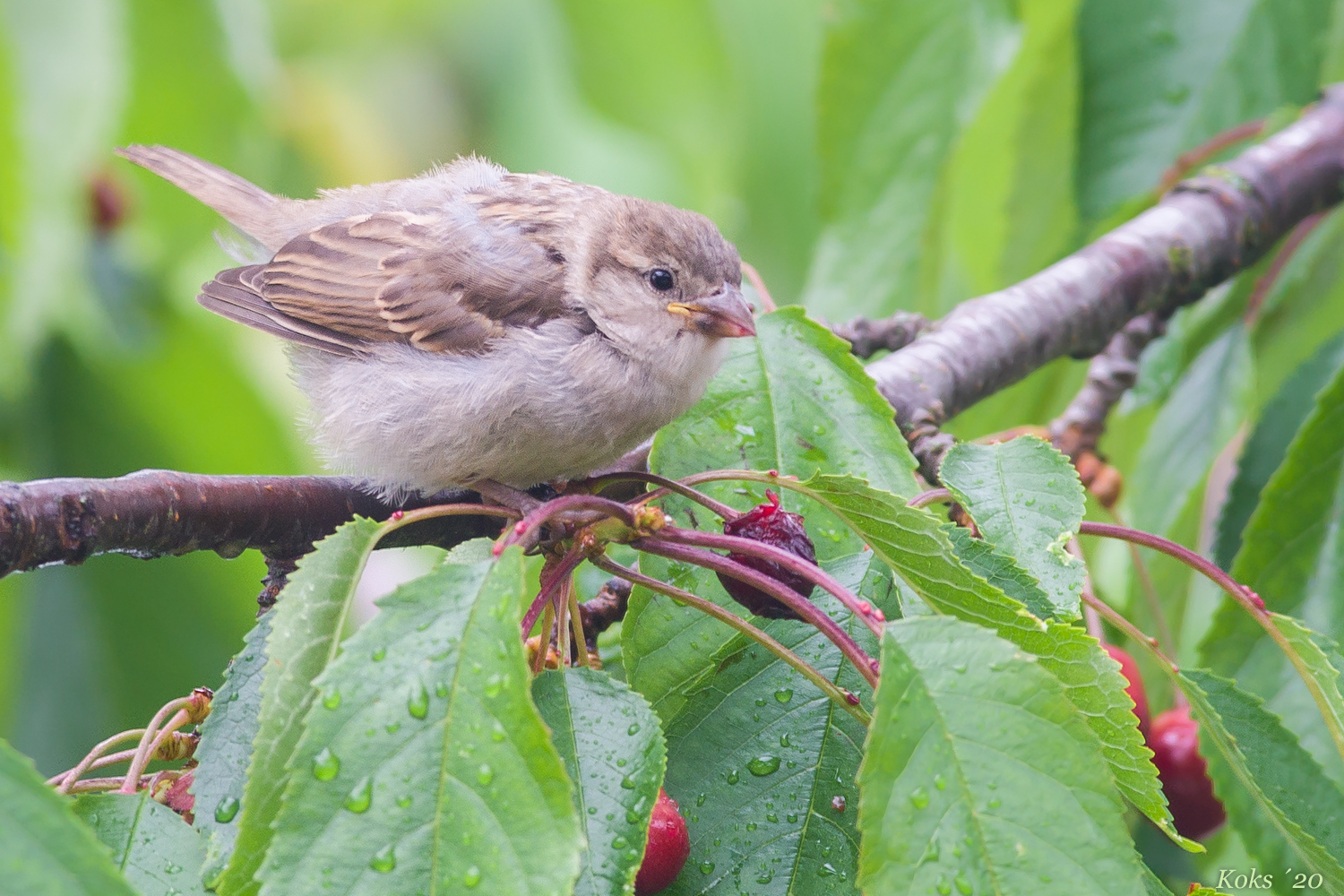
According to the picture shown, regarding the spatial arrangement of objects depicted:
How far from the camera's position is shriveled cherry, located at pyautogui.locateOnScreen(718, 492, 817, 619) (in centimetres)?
151

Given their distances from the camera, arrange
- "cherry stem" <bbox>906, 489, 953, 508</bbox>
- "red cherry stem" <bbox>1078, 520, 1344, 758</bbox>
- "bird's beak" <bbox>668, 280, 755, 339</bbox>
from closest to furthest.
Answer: "red cherry stem" <bbox>1078, 520, 1344, 758</bbox>
"cherry stem" <bbox>906, 489, 953, 508</bbox>
"bird's beak" <bbox>668, 280, 755, 339</bbox>

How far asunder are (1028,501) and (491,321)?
1280 millimetres

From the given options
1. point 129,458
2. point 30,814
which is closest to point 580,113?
point 129,458

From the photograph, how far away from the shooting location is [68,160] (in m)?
3.21

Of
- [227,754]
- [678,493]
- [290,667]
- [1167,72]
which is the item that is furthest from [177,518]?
[1167,72]

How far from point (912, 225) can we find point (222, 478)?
1898 millimetres

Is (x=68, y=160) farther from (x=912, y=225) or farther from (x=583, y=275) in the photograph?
(x=912, y=225)

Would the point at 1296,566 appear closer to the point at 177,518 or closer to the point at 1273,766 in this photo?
the point at 1273,766

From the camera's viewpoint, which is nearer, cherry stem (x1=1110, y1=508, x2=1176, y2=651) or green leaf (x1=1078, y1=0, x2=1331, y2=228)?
cherry stem (x1=1110, y1=508, x2=1176, y2=651)

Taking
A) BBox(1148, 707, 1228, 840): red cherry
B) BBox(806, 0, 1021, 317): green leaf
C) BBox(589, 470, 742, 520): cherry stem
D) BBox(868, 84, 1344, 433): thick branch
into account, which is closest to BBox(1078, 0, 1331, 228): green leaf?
BBox(868, 84, 1344, 433): thick branch

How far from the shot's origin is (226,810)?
1.32 m

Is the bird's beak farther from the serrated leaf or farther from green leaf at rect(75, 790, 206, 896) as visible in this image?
green leaf at rect(75, 790, 206, 896)

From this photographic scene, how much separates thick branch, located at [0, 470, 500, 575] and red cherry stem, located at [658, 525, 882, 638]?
60cm

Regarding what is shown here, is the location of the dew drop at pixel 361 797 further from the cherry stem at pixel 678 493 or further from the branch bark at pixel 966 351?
the branch bark at pixel 966 351
